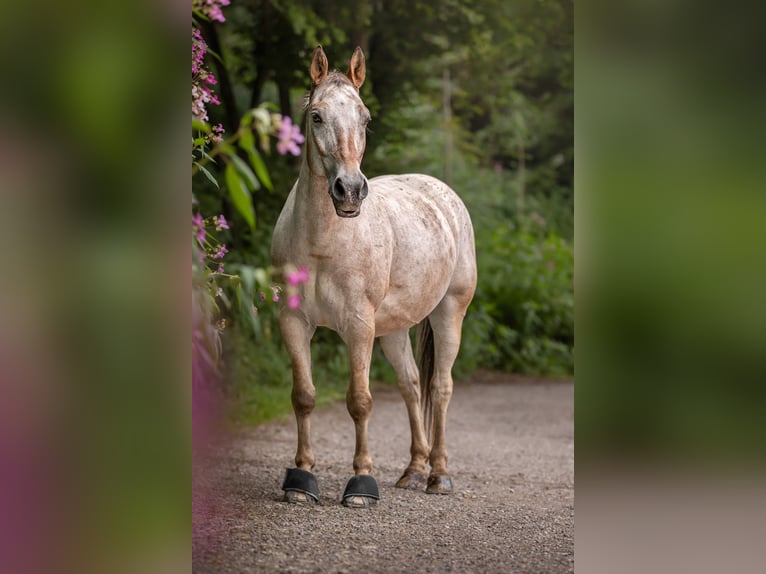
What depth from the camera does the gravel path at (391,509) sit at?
3.64 meters

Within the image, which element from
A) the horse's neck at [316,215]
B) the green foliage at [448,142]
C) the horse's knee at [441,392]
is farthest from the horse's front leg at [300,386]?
the green foliage at [448,142]

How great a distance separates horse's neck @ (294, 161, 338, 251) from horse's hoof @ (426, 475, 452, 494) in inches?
63.6

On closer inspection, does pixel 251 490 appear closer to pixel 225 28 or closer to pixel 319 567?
pixel 319 567

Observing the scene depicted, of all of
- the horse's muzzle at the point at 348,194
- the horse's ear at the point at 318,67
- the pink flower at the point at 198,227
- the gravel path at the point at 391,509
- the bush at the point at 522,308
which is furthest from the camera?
the bush at the point at 522,308

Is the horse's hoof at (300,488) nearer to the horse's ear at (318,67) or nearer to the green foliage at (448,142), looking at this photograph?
the horse's ear at (318,67)

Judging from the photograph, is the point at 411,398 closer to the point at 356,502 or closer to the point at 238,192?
the point at 356,502

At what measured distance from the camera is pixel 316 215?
14.3 ft

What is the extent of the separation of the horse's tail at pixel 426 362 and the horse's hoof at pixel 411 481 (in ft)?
1.09

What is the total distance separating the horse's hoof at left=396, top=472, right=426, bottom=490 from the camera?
17.4 feet

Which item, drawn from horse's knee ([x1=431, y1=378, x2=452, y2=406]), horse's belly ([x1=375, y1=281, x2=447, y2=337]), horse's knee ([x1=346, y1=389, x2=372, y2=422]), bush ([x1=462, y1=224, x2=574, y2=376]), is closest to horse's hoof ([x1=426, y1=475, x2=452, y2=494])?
horse's knee ([x1=431, y1=378, x2=452, y2=406])

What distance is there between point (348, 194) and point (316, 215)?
47 centimetres

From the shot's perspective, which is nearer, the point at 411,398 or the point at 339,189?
the point at 339,189

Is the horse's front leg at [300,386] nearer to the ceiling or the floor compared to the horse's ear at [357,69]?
nearer to the floor

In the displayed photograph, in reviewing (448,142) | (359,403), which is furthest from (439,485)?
(448,142)
